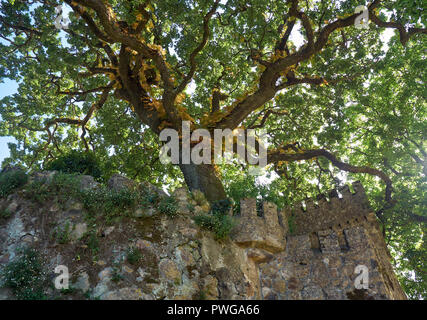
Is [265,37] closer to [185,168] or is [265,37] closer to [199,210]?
[185,168]

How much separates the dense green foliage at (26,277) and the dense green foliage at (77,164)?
350 cm

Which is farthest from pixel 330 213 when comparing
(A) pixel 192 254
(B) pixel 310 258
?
(A) pixel 192 254

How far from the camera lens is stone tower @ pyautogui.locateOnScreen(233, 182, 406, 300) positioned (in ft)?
24.5

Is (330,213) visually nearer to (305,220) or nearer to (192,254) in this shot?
(305,220)

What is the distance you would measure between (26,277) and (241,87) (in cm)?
1293

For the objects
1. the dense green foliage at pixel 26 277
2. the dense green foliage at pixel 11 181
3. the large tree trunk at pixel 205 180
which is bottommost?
the dense green foliage at pixel 26 277

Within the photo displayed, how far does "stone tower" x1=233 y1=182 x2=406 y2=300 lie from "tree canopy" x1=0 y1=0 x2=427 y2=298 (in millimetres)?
1258

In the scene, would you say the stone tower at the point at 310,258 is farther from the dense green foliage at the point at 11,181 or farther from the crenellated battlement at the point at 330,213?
the dense green foliage at the point at 11,181

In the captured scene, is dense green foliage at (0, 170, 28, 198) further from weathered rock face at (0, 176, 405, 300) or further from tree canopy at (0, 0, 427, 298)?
tree canopy at (0, 0, 427, 298)

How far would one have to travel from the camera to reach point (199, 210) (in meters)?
8.05

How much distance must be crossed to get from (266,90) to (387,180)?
18.1ft

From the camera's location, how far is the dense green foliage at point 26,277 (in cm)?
548

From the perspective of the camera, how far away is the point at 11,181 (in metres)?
7.58

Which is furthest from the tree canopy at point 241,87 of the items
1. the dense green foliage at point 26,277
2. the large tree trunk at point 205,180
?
the dense green foliage at point 26,277
